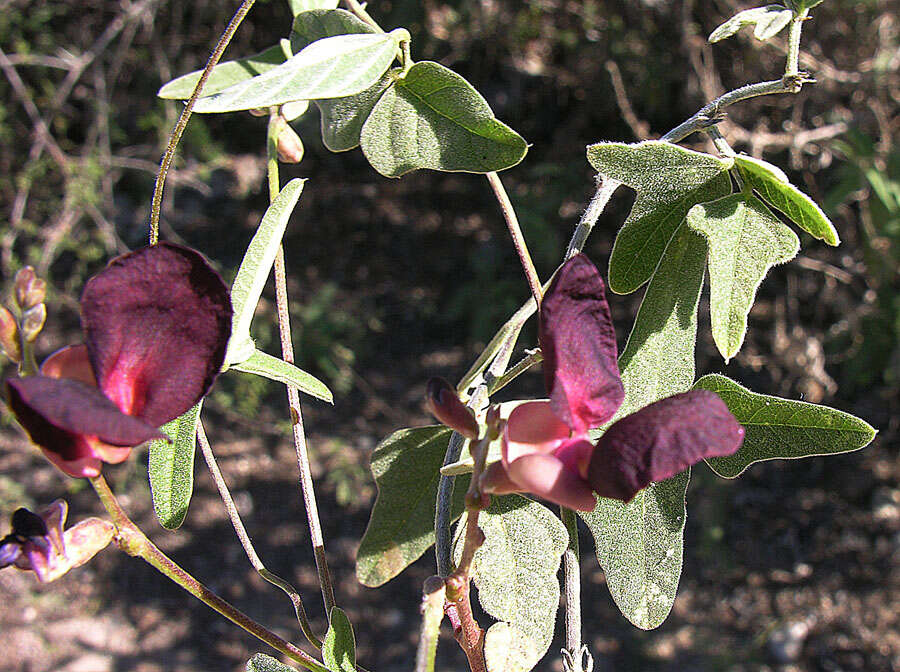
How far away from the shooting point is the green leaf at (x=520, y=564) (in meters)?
0.67

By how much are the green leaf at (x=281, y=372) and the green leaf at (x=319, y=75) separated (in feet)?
0.67

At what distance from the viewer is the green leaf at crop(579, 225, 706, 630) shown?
0.67 m

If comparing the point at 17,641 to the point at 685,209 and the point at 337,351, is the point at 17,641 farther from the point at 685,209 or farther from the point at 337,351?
the point at 685,209

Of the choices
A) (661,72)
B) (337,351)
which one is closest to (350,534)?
(337,351)

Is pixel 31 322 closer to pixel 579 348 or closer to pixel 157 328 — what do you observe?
Answer: pixel 157 328

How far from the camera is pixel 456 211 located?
306 centimetres

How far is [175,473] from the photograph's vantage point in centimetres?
69

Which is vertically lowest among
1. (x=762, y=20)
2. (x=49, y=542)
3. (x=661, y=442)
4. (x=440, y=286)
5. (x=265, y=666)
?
(x=440, y=286)

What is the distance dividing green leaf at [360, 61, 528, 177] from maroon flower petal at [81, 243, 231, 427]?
0.84ft

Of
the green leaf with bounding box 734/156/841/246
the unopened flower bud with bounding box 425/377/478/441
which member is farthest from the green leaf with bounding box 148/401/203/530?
the green leaf with bounding box 734/156/841/246

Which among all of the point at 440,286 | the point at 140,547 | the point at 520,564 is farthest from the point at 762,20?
the point at 440,286

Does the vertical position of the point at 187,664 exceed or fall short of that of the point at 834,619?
it falls short

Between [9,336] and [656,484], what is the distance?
49 cm

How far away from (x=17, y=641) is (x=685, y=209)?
281 centimetres
